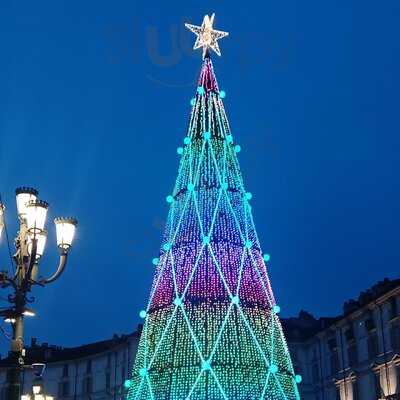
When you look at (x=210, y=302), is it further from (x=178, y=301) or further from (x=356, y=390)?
(x=356, y=390)

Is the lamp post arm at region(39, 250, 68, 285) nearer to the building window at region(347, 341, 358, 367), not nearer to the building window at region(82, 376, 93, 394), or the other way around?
the building window at region(347, 341, 358, 367)

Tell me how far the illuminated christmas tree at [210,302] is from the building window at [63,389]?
38049mm

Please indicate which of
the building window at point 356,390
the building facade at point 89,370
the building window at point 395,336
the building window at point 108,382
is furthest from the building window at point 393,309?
the building window at point 108,382

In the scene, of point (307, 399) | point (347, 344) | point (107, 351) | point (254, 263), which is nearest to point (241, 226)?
point (254, 263)

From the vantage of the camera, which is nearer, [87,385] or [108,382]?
[108,382]

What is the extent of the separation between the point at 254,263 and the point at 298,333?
29403 mm

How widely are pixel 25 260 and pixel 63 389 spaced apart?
49922 mm

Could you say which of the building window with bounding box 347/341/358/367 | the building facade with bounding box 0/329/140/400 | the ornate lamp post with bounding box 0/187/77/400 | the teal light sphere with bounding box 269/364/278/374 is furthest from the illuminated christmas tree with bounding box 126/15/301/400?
the building facade with bounding box 0/329/140/400

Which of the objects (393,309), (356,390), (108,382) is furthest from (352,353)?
(108,382)

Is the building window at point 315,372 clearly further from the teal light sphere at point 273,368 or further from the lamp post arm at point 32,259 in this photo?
the lamp post arm at point 32,259

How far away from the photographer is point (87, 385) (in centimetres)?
5606

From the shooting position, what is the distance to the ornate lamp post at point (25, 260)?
31.8 ft

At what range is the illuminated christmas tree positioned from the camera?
2003 centimetres

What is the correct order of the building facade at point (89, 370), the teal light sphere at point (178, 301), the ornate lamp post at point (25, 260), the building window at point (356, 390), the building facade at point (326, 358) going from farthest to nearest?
1. the building facade at point (89, 370)
2. the building window at point (356, 390)
3. the building facade at point (326, 358)
4. the teal light sphere at point (178, 301)
5. the ornate lamp post at point (25, 260)
